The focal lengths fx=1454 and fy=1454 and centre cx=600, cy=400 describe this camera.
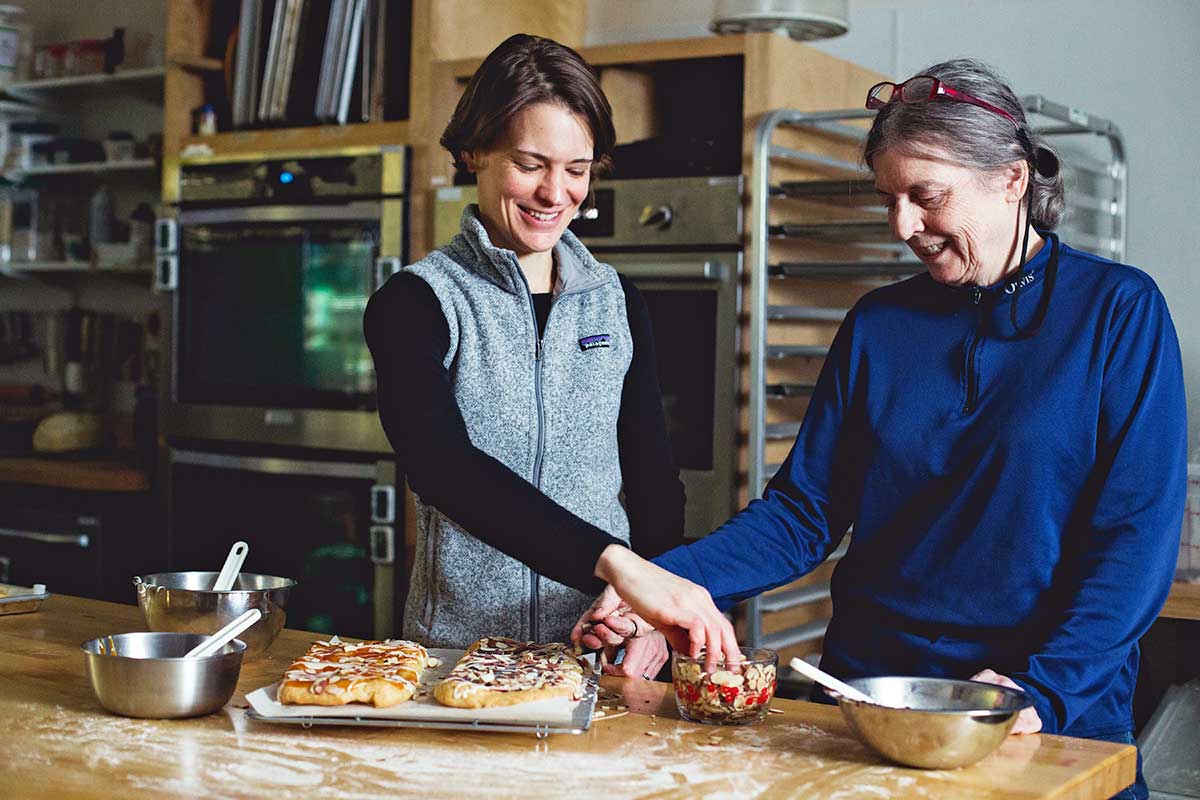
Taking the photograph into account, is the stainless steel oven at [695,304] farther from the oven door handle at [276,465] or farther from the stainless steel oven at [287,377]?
the oven door handle at [276,465]

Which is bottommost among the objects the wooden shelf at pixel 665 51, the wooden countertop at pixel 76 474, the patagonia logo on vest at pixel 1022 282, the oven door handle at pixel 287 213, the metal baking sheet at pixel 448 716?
the wooden countertop at pixel 76 474

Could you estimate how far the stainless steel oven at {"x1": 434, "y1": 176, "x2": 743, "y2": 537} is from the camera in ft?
10.1

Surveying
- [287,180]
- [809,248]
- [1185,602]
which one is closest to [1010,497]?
[1185,602]

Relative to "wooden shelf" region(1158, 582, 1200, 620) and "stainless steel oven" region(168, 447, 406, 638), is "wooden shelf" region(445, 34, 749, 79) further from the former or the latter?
"wooden shelf" region(1158, 582, 1200, 620)

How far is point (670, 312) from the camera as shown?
316 cm

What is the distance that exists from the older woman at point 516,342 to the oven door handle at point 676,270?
1.12 m

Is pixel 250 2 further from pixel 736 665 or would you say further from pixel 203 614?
pixel 736 665

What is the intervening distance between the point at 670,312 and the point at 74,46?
2624 mm

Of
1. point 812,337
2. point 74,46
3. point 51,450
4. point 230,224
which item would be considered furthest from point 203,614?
point 74,46

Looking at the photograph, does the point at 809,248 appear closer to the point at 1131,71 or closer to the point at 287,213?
the point at 1131,71

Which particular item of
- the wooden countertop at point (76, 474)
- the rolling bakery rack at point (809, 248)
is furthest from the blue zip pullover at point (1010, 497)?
the wooden countertop at point (76, 474)

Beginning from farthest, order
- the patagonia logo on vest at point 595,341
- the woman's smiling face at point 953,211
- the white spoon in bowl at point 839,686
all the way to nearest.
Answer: the patagonia logo on vest at point 595,341
the woman's smiling face at point 953,211
the white spoon in bowl at point 839,686

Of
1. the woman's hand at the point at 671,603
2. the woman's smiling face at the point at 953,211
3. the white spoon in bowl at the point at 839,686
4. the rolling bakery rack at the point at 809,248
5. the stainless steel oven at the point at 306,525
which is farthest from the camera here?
the stainless steel oven at the point at 306,525

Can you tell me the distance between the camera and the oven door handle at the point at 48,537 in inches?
159
